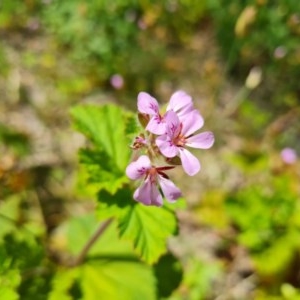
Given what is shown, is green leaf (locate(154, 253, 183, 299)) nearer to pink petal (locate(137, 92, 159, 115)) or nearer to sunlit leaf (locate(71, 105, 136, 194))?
sunlit leaf (locate(71, 105, 136, 194))

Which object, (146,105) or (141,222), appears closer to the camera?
(146,105)

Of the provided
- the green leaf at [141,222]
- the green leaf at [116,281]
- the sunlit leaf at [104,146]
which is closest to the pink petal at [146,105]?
the sunlit leaf at [104,146]

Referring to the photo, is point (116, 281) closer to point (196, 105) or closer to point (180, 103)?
point (180, 103)

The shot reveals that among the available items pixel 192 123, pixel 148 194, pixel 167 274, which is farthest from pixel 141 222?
pixel 167 274

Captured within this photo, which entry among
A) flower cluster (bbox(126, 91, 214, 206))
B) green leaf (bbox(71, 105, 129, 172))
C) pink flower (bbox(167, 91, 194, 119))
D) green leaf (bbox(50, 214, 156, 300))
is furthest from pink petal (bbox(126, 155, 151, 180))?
green leaf (bbox(50, 214, 156, 300))

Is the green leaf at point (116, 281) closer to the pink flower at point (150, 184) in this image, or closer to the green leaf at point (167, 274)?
the green leaf at point (167, 274)

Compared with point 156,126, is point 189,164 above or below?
below

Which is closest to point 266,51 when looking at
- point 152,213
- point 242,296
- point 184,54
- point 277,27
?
point 277,27
